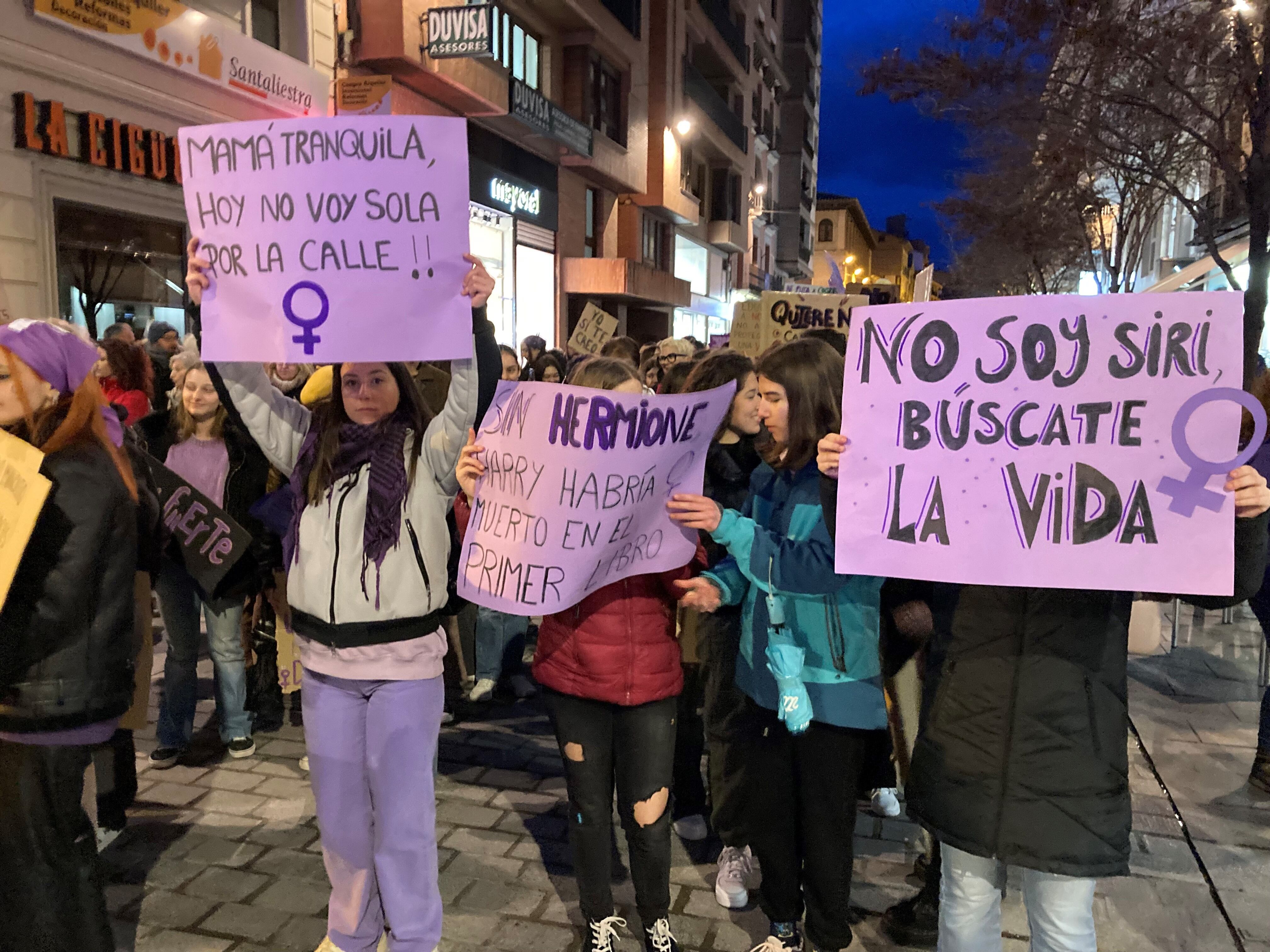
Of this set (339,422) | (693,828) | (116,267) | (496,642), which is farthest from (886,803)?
(116,267)

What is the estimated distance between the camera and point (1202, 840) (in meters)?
4.05

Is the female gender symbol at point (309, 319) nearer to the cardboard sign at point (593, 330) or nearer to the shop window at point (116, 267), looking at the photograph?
the cardboard sign at point (593, 330)

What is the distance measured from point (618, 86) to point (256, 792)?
22400mm

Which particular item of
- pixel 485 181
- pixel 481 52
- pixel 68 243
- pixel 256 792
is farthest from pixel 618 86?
pixel 256 792

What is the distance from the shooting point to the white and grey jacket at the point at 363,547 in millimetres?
2682

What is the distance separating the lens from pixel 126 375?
5.94m

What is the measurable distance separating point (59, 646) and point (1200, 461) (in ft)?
9.58

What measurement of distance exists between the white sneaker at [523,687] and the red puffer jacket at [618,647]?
2.80 m

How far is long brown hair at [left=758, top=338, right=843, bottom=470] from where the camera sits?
2766 millimetres

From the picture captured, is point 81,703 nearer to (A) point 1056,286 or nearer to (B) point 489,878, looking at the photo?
(B) point 489,878

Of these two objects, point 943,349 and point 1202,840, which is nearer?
point 943,349

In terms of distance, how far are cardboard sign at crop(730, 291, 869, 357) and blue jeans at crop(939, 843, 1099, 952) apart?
20.7 ft

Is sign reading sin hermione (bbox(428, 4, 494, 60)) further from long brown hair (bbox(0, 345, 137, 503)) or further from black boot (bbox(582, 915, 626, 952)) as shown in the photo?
black boot (bbox(582, 915, 626, 952))

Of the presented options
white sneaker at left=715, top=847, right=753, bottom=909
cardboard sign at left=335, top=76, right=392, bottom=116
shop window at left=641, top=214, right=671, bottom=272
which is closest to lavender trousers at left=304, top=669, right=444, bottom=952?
white sneaker at left=715, top=847, right=753, bottom=909
